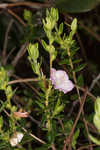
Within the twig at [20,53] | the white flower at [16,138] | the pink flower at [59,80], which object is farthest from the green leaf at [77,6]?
the white flower at [16,138]

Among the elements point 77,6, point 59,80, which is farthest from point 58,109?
point 77,6

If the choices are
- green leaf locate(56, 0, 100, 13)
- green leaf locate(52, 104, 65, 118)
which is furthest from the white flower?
green leaf locate(56, 0, 100, 13)

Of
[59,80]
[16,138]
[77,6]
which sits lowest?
[16,138]

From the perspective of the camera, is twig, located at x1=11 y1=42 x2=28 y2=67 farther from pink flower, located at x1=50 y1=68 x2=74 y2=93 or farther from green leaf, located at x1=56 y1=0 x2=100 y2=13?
pink flower, located at x1=50 y1=68 x2=74 y2=93

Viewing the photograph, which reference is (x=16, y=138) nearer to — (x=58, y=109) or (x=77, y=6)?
(x=58, y=109)

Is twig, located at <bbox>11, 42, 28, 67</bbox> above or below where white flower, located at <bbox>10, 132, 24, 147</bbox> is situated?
above

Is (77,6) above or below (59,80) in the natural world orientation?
above

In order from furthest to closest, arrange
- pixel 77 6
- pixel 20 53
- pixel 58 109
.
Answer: pixel 20 53
pixel 77 6
pixel 58 109
